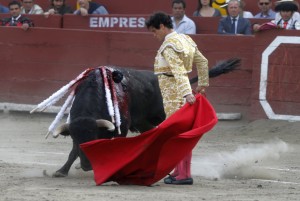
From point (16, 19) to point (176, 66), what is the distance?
20.9 feet

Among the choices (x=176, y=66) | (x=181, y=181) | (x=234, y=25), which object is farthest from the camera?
(x=234, y=25)

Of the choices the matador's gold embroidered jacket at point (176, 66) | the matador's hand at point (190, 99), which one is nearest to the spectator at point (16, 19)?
the matador's gold embroidered jacket at point (176, 66)

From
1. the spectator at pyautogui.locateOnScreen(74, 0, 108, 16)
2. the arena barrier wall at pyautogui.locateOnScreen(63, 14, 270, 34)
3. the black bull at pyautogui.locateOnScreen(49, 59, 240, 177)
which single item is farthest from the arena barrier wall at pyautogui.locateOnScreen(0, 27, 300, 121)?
the black bull at pyautogui.locateOnScreen(49, 59, 240, 177)

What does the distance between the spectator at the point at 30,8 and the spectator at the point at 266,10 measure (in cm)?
323

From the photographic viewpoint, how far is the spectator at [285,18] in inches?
402

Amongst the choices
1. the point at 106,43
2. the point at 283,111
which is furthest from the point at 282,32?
the point at 106,43

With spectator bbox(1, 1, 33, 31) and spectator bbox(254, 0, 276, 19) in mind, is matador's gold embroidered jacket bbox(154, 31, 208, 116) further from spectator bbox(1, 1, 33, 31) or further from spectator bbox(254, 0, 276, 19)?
spectator bbox(1, 1, 33, 31)

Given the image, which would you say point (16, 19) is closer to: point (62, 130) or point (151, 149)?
point (62, 130)

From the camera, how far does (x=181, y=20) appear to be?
11.3 metres

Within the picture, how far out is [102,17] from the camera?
488 inches

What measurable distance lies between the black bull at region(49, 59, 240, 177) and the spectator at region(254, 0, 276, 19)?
11.4 ft

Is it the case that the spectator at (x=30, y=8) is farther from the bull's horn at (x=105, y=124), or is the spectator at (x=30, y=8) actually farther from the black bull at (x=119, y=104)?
the bull's horn at (x=105, y=124)

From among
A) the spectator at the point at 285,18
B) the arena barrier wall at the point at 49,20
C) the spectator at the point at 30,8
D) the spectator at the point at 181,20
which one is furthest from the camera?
the spectator at the point at 30,8

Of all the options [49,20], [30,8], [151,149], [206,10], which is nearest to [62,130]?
[151,149]
